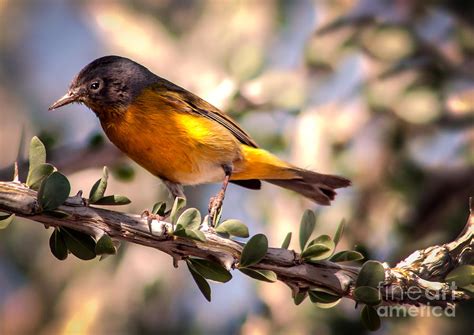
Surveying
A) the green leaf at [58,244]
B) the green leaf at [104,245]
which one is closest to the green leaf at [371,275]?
the green leaf at [104,245]

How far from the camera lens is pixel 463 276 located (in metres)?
2.21

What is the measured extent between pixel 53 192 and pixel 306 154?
3.27 metres

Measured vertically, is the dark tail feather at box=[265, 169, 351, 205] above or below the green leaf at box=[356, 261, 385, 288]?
above

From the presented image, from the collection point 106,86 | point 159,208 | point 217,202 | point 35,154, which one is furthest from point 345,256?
point 106,86

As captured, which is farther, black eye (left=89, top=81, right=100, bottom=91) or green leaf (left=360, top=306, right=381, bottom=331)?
black eye (left=89, top=81, right=100, bottom=91)

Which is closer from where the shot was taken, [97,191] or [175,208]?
[97,191]

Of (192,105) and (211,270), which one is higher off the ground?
(192,105)

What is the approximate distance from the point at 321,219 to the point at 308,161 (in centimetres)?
41

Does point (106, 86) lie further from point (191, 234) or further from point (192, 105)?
point (191, 234)

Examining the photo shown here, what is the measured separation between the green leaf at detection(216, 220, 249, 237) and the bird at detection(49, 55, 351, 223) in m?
1.17

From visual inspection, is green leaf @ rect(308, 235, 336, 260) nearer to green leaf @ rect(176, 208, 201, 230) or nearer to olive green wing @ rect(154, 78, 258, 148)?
green leaf @ rect(176, 208, 201, 230)

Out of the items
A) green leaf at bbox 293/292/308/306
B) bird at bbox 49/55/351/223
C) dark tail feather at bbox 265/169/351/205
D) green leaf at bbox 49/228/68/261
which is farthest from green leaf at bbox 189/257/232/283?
dark tail feather at bbox 265/169/351/205

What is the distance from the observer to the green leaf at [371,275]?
7.14ft

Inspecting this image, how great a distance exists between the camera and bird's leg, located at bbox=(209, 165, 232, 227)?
255 centimetres
